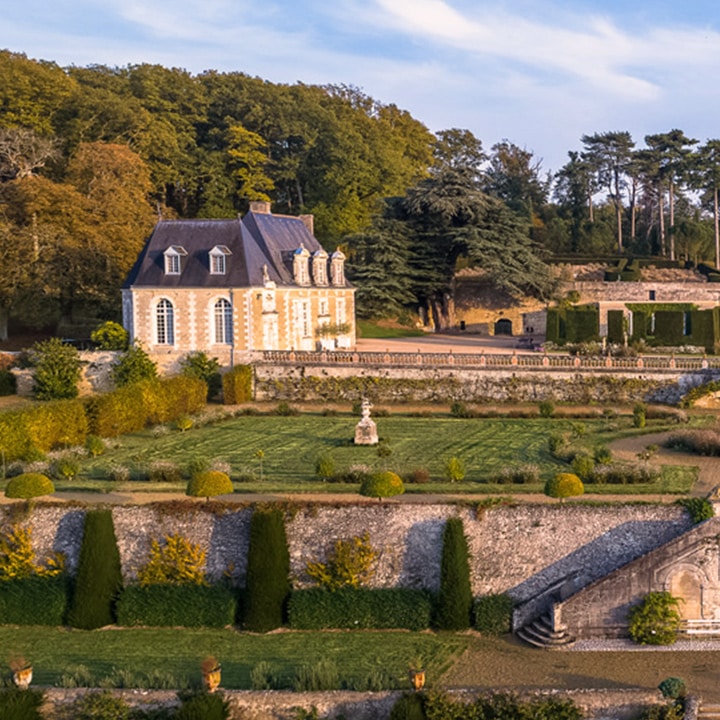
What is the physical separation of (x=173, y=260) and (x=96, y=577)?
73.1ft

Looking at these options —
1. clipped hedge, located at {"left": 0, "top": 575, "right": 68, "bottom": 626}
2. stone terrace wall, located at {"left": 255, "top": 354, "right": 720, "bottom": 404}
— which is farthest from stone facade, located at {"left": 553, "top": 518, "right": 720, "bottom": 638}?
stone terrace wall, located at {"left": 255, "top": 354, "right": 720, "bottom": 404}

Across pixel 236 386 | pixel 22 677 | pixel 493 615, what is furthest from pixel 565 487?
pixel 236 386

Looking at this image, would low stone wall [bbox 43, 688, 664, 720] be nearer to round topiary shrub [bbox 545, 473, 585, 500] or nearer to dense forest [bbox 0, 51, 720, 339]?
round topiary shrub [bbox 545, 473, 585, 500]

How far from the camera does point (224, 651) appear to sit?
17250mm

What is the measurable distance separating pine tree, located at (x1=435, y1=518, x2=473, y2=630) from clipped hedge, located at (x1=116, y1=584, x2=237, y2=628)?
388cm

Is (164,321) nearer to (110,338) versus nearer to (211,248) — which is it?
(110,338)

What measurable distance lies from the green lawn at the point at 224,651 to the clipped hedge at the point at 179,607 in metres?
0.21

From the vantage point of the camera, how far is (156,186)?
2269 inches

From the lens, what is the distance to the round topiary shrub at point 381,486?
1928 cm

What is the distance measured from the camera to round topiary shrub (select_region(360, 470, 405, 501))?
19281 millimetres

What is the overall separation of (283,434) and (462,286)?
28.4 metres

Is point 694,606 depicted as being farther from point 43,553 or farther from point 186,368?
point 186,368

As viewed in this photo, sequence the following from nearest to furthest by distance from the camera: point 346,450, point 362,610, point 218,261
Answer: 1. point 362,610
2. point 346,450
3. point 218,261

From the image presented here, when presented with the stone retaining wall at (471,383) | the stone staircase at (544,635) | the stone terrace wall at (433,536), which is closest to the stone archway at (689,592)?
the stone terrace wall at (433,536)
